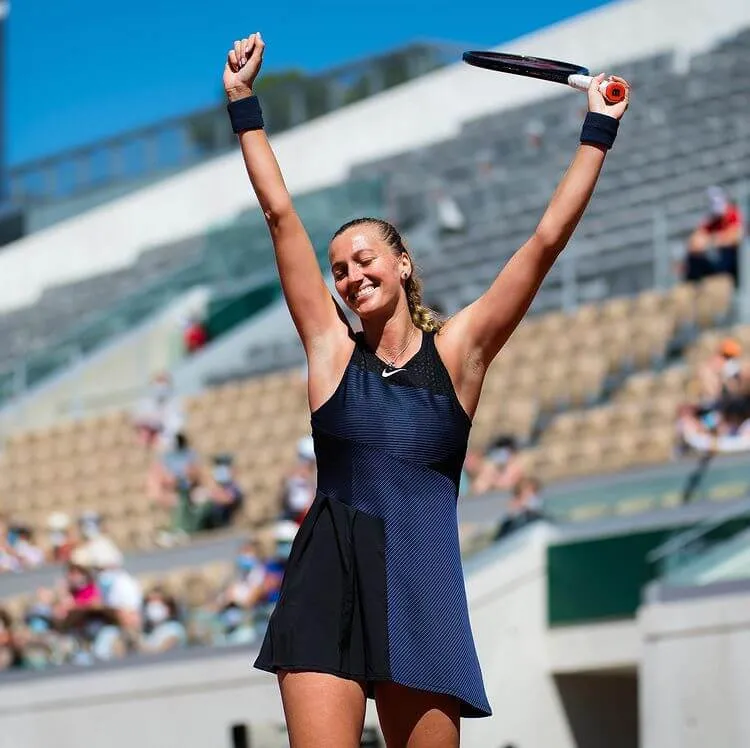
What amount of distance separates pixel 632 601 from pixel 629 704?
3.99 ft

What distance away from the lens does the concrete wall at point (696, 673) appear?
9078mm

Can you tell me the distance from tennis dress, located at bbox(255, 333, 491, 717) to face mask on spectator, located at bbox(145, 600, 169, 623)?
835 cm

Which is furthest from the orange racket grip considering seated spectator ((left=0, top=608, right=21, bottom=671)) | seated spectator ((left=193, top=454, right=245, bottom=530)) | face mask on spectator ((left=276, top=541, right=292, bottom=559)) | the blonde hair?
seated spectator ((left=193, top=454, right=245, bottom=530))

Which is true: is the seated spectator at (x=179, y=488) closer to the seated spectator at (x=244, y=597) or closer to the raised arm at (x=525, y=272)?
the seated spectator at (x=244, y=597)

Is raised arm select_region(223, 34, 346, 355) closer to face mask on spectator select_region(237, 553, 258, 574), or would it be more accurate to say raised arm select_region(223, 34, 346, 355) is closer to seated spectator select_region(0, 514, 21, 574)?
face mask on spectator select_region(237, 553, 258, 574)

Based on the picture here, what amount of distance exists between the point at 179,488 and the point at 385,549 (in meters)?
12.5

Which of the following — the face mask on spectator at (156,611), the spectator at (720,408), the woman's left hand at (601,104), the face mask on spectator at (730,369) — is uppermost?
the woman's left hand at (601,104)

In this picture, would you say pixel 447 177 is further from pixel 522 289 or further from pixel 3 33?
pixel 522 289

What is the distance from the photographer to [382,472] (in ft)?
12.5

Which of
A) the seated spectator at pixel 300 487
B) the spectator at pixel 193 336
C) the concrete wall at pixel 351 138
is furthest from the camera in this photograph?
the concrete wall at pixel 351 138

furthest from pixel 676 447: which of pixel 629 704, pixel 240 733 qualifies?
pixel 240 733

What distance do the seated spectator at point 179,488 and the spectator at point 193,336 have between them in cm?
516

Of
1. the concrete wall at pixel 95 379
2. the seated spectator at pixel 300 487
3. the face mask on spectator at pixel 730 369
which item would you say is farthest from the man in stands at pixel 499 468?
the concrete wall at pixel 95 379

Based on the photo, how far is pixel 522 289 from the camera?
3896 mm
